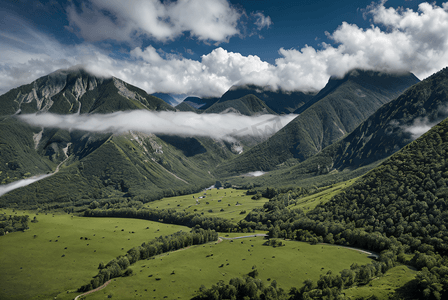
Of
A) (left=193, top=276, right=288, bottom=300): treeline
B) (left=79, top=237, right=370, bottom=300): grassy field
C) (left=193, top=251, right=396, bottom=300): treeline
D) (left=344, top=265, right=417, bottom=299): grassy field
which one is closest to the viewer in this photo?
(left=344, top=265, right=417, bottom=299): grassy field

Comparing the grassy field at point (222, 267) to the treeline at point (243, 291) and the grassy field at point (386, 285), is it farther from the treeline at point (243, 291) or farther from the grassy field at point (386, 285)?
the grassy field at point (386, 285)

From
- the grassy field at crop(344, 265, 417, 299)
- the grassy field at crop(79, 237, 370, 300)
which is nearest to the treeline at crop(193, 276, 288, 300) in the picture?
the grassy field at crop(79, 237, 370, 300)

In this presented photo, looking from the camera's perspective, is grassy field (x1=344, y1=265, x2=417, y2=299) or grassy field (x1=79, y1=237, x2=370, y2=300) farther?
grassy field (x1=79, y1=237, x2=370, y2=300)

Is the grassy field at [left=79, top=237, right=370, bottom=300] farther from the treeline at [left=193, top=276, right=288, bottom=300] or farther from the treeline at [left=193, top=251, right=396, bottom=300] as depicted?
the treeline at [left=193, top=276, right=288, bottom=300]

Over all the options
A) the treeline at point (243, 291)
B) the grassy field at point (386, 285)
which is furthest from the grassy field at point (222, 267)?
the grassy field at point (386, 285)

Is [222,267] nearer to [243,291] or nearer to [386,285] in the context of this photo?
[243,291]

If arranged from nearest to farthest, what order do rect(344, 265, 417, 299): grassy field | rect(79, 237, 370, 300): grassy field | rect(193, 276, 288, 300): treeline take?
rect(344, 265, 417, 299): grassy field, rect(193, 276, 288, 300): treeline, rect(79, 237, 370, 300): grassy field

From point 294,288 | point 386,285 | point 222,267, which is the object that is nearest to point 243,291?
point 294,288
